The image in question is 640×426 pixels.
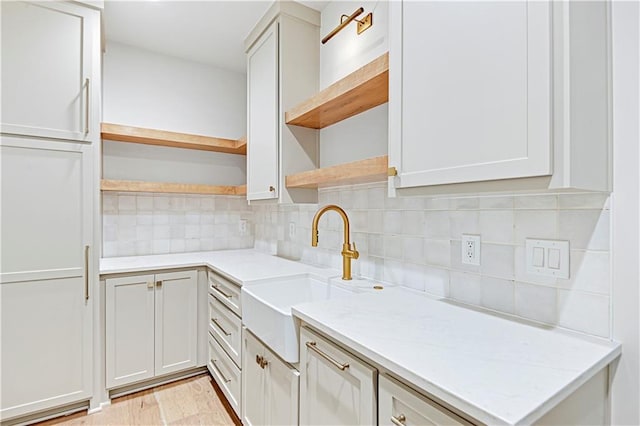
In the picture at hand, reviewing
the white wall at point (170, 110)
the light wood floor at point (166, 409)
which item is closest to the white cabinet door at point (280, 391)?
the light wood floor at point (166, 409)

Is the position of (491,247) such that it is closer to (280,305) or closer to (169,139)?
(280,305)

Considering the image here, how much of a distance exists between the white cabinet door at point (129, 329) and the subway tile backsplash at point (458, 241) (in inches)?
23.8

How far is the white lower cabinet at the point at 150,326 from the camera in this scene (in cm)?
208

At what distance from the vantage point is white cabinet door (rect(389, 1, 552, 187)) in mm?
801

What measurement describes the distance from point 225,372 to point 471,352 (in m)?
1.62

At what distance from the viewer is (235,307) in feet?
5.99

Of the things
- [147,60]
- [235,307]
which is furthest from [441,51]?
[147,60]

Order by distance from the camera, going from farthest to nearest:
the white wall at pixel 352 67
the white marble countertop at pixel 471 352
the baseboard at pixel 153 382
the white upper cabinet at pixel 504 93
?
the baseboard at pixel 153 382, the white wall at pixel 352 67, the white upper cabinet at pixel 504 93, the white marble countertop at pixel 471 352

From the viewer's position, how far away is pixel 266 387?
4.82ft

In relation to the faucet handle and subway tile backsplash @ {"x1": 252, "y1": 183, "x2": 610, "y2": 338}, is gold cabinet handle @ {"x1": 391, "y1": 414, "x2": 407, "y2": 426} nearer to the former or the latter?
subway tile backsplash @ {"x1": 252, "y1": 183, "x2": 610, "y2": 338}

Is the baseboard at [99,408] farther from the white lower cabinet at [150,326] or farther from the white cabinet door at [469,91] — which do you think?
the white cabinet door at [469,91]

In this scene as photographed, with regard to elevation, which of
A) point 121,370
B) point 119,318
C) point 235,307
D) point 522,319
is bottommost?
point 121,370

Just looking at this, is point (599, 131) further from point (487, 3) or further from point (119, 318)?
point (119, 318)

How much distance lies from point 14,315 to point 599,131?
2.64 m
